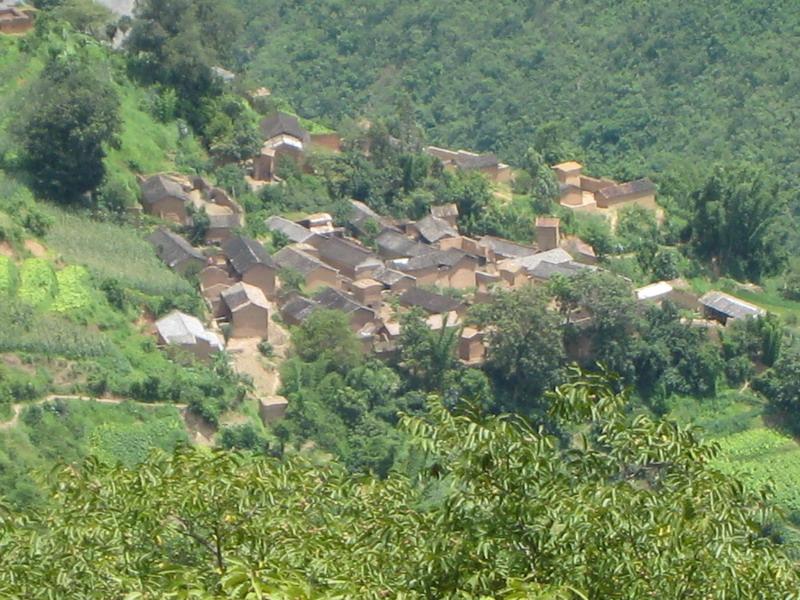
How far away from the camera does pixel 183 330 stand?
28.7 meters

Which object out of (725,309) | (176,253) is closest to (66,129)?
(176,253)

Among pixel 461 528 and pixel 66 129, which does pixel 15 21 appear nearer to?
pixel 66 129

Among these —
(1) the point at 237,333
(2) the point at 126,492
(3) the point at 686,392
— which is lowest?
(3) the point at 686,392

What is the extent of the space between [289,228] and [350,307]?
3.17 meters

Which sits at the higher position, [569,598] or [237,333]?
[569,598]

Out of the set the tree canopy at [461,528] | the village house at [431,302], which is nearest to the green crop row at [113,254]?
the village house at [431,302]

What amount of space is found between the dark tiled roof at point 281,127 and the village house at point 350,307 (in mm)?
5811

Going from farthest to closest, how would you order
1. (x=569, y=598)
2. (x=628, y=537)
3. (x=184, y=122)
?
1. (x=184, y=122)
2. (x=628, y=537)
3. (x=569, y=598)

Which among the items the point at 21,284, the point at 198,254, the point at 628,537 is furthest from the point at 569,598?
the point at 198,254

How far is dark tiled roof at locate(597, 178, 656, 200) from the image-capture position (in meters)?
38.2

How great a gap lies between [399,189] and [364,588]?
27.5 m

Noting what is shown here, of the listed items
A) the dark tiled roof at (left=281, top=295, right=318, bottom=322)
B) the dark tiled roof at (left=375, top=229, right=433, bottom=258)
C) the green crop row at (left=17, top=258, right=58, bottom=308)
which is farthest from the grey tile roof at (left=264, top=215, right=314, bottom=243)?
the green crop row at (left=17, top=258, right=58, bottom=308)

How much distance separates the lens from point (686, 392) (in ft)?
106

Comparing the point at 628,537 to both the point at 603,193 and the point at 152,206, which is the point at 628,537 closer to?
the point at 152,206
